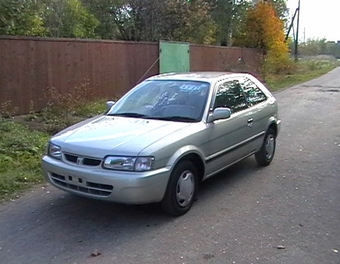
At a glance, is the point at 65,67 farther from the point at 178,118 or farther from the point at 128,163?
the point at 128,163

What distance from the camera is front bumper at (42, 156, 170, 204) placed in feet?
13.1

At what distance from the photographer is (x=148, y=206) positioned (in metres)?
4.74

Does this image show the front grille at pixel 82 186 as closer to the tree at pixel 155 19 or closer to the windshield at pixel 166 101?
the windshield at pixel 166 101

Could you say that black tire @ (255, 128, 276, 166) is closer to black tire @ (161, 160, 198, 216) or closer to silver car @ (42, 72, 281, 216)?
silver car @ (42, 72, 281, 216)

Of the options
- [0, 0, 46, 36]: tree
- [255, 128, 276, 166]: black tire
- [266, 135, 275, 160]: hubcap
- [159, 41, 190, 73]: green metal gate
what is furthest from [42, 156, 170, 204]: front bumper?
[159, 41, 190, 73]: green metal gate

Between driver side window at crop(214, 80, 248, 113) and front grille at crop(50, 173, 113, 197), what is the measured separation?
6.11 ft

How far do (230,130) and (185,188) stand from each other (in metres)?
1.17

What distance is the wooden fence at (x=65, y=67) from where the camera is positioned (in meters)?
9.66

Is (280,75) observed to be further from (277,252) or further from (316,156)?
(277,252)

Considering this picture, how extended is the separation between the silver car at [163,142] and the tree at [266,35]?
20513mm

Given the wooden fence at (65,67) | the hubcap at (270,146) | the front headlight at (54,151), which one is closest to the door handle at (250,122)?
the hubcap at (270,146)

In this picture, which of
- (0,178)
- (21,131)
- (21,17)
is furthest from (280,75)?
(0,178)

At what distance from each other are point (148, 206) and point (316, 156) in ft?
12.1

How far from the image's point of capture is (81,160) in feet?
13.8
